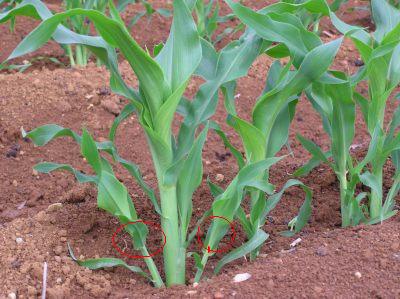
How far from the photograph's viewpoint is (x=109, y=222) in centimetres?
282

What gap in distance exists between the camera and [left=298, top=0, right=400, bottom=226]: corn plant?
2.55m

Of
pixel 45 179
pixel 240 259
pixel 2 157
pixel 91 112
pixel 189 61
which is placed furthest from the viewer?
Answer: pixel 91 112

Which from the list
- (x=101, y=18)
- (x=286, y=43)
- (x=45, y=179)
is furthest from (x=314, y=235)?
(x=45, y=179)

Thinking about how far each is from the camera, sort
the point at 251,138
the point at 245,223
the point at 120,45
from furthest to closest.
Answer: the point at 245,223 < the point at 251,138 < the point at 120,45

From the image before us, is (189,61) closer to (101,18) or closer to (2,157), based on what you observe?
(101,18)

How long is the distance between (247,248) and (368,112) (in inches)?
28.5

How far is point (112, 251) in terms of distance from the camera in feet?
8.79

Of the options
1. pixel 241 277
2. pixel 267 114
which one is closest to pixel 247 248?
pixel 241 277

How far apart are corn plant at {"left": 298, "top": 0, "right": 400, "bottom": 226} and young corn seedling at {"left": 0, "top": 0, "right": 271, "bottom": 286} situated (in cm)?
37

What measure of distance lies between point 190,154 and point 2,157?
2.02 m

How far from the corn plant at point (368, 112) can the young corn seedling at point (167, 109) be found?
370 mm

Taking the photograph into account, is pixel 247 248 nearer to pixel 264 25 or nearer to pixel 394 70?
pixel 264 25

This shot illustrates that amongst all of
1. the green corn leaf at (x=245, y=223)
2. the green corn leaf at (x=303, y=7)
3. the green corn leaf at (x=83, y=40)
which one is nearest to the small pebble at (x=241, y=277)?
the green corn leaf at (x=245, y=223)

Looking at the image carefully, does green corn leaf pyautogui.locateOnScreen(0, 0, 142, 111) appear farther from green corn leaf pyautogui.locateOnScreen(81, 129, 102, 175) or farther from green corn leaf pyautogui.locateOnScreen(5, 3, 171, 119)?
green corn leaf pyautogui.locateOnScreen(81, 129, 102, 175)
